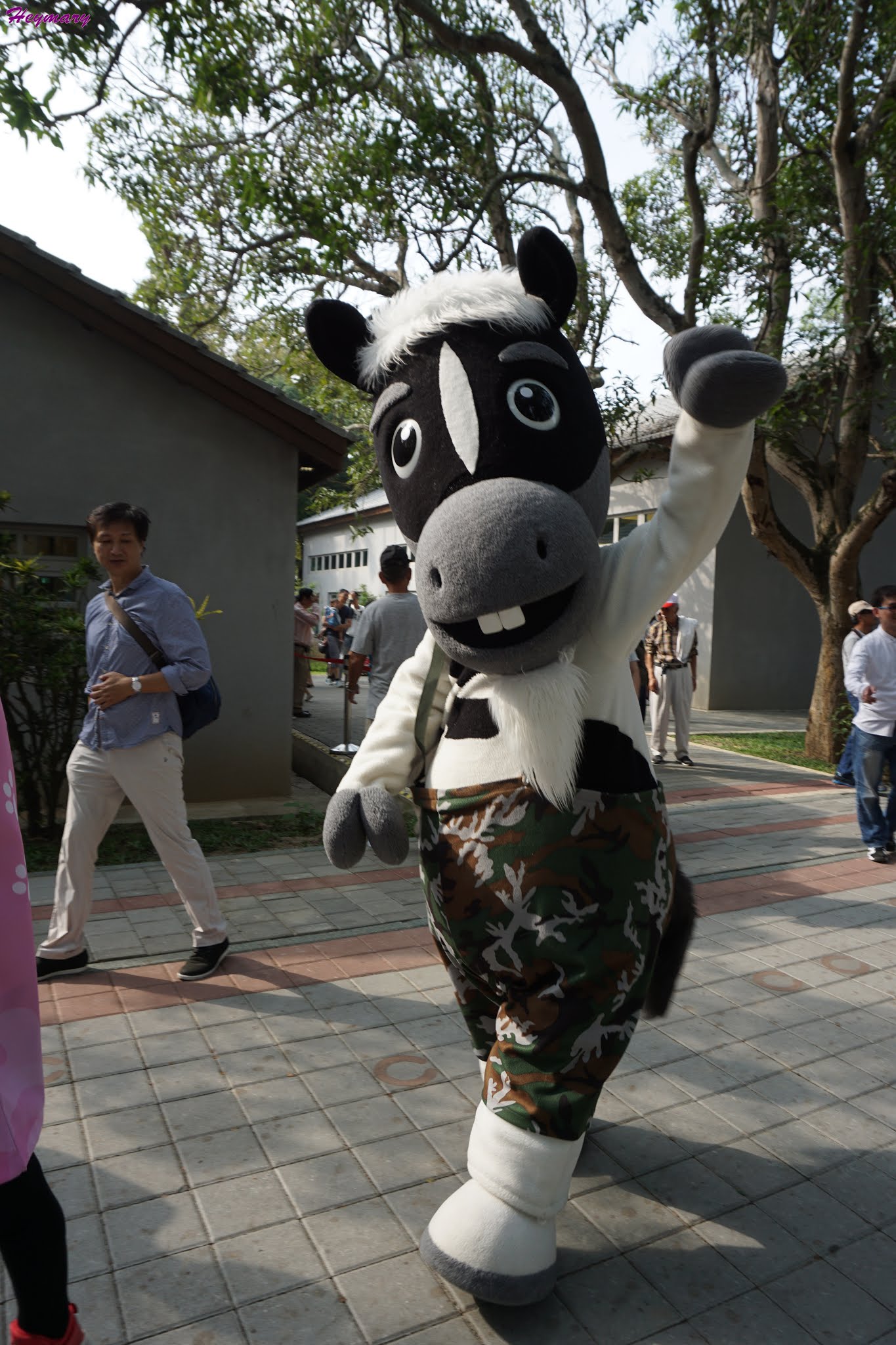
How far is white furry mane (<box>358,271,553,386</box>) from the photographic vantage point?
2.20m

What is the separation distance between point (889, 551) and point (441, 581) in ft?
56.2

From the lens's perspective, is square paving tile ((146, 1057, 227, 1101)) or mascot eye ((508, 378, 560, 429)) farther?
square paving tile ((146, 1057, 227, 1101))

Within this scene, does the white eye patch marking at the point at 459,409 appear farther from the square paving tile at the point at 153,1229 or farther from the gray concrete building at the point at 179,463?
the gray concrete building at the point at 179,463

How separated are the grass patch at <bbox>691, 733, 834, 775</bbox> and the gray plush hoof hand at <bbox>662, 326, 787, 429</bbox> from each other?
901cm

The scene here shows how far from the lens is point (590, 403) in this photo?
2254 millimetres

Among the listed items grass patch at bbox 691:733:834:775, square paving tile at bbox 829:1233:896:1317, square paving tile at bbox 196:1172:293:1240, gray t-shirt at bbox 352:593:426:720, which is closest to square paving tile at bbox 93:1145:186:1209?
square paving tile at bbox 196:1172:293:1240

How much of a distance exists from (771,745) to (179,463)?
8209mm

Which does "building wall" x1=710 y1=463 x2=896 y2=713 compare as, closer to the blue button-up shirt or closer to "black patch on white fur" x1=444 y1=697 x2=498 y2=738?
the blue button-up shirt

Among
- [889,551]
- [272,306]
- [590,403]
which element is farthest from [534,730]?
[889,551]

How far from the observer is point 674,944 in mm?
2521

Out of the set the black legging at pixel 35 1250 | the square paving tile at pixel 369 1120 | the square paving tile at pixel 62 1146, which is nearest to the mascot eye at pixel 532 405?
the black legging at pixel 35 1250

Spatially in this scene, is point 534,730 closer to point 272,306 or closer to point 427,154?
point 427,154

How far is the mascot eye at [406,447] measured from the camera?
2217 mm

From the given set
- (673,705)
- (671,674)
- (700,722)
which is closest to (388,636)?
(671,674)
